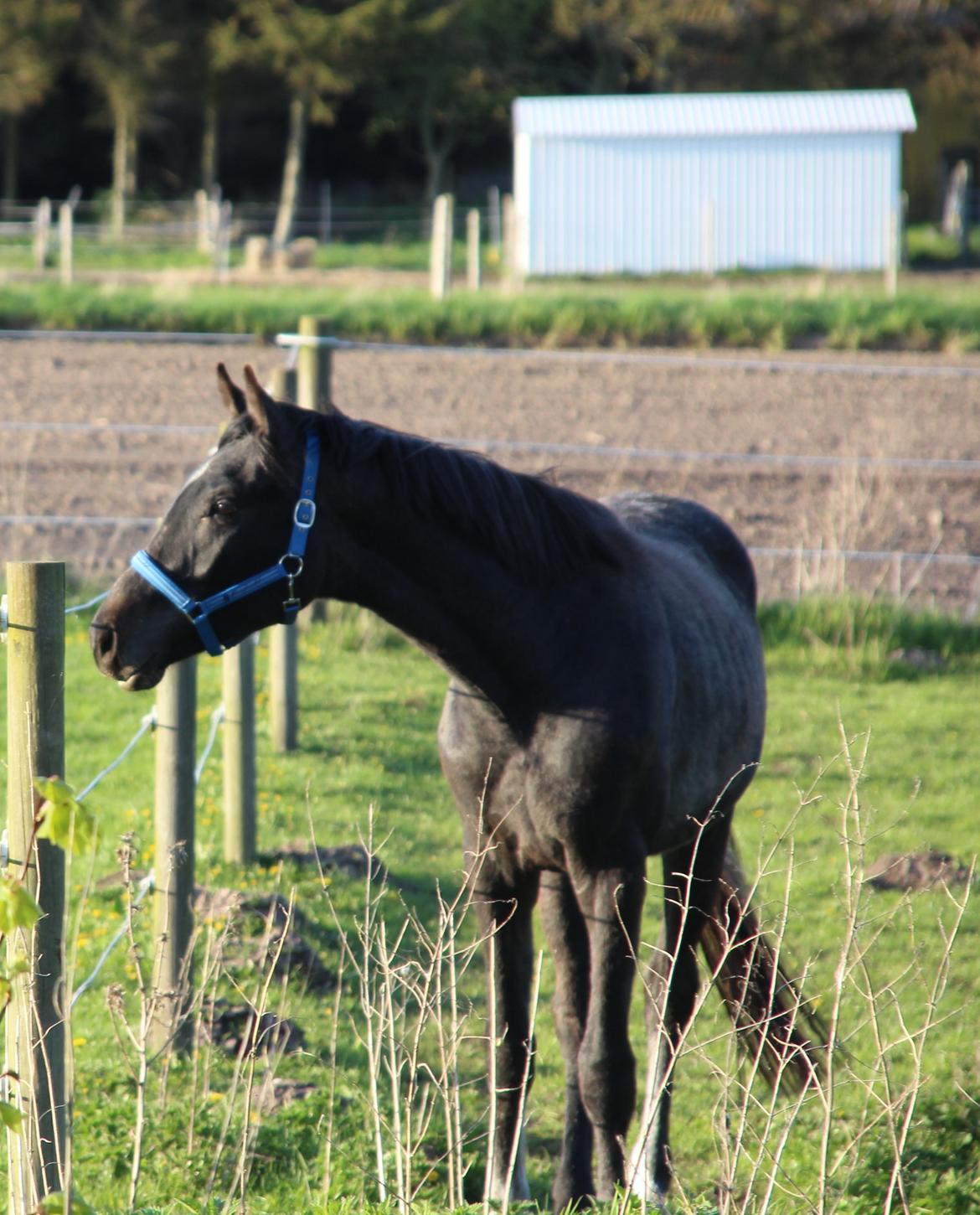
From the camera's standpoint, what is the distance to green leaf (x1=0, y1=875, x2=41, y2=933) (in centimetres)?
201

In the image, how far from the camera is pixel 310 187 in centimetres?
3669

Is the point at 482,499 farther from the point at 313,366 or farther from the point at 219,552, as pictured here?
the point at 313,366

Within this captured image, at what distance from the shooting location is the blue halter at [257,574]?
3.12 metres

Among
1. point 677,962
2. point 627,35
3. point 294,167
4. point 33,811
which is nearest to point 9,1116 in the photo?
point 33,811

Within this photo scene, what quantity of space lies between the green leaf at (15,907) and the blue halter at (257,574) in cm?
114

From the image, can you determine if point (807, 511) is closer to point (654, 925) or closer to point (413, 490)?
point (654, 925)

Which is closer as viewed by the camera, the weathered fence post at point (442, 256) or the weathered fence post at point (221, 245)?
the weathered fence post at point (442, 256)

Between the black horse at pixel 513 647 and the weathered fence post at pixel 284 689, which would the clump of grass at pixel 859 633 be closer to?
the weathered fence post at pixel 284 689

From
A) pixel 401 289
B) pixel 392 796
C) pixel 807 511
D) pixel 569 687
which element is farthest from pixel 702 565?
pixel 401 289

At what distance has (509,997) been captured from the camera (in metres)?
3.61

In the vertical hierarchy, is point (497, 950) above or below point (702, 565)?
below

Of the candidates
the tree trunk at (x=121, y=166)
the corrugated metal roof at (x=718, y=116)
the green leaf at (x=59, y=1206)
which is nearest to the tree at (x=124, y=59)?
the tree trunk at (x=121, y=166)

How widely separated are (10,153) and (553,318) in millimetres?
→ 21742

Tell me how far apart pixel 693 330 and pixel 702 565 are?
11.2 meters
